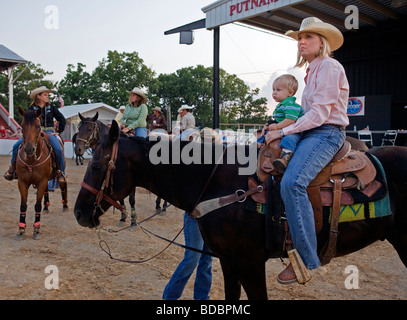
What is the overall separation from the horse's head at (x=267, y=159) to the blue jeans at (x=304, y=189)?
14cm

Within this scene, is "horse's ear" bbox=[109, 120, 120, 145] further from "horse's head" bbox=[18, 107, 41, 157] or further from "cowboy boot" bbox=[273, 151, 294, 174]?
"horse's head" bbox=[18, 107, 41, 157]

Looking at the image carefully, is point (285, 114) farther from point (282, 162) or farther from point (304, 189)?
point (304, 189)

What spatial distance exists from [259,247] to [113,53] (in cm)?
5381

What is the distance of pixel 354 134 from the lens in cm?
1433

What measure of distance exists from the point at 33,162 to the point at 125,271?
128 inches

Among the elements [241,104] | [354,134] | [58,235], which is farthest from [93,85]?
[58,235]

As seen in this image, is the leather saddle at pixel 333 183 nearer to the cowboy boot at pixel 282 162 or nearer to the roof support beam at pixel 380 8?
the cowboy boot at pixel 282 162

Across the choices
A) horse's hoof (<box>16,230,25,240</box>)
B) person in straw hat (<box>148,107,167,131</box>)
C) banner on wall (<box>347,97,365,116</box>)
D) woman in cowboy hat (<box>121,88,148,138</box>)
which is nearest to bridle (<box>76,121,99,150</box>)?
woman in cowboy hat (<box>121,88,148,138</box>)

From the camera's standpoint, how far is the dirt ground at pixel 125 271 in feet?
13.0

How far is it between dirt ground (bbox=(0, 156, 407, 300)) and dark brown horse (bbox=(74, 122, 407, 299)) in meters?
0.66

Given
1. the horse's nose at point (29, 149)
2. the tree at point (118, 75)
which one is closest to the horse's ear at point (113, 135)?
the horse's nose at point (29, 149)

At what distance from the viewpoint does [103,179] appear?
113 inches
